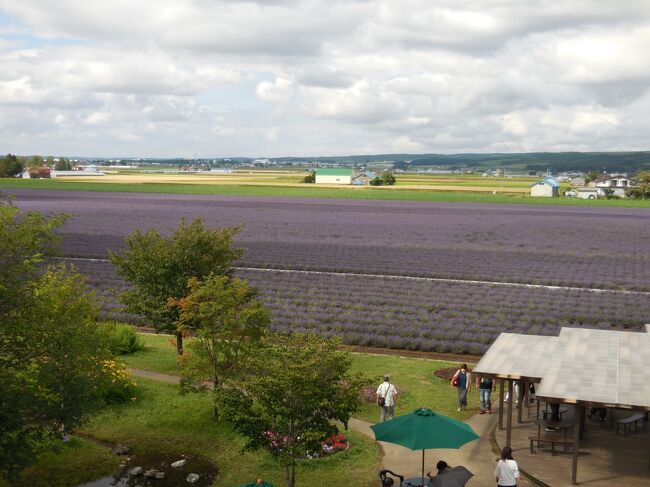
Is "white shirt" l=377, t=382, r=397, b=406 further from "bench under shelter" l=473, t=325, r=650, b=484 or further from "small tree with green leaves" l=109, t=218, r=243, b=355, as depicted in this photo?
"small tree with green leaves" l=109, t=218, r=243, b=355

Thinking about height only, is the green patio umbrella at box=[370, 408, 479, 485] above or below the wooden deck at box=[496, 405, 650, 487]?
above

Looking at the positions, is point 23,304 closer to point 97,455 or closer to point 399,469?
point 97,455

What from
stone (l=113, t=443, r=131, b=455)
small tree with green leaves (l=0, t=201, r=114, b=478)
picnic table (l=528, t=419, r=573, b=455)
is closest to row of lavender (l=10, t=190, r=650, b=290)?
picnic table (l=528, t=419, r=573, b=455)

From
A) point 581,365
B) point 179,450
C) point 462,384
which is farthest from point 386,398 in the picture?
point 179,450

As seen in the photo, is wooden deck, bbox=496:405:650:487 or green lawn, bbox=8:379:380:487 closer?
wooden deck, bbox=496:405:650:487

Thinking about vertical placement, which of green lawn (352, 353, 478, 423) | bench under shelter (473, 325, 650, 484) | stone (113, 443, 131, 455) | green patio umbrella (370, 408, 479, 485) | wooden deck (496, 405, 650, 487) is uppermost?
bench under shelter (473, 325, 650, 484)

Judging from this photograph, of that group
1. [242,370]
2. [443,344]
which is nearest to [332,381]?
[242,370]
